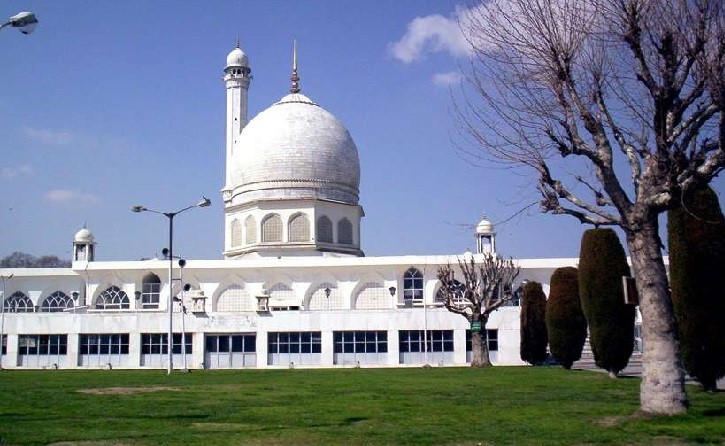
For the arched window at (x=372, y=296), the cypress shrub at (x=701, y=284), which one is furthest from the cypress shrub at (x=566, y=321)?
the arched window at (x=372, y=296)

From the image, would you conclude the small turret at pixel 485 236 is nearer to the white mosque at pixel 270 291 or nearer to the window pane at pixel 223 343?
the white mosque at pixel 270 291

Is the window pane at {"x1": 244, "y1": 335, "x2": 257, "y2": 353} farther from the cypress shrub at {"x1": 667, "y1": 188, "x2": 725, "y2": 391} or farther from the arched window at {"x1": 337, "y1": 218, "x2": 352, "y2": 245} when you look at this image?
the cypress shrub at {"x1": 667, "y1": 188, "x2": 725, "y2": 391}

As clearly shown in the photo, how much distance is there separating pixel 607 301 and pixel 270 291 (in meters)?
33.4

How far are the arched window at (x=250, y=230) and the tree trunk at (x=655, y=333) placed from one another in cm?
4628

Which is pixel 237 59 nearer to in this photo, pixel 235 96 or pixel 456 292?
pixel 235 96

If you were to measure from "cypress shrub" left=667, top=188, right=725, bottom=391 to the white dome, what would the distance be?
1622 inches

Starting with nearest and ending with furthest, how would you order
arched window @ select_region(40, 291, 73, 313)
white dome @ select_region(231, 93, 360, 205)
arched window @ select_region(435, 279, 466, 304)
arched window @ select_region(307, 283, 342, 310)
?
arched window @ select_region(435, 279, 466, 304) < arched window @ select_region(307, 283, 342, 310) < arched window @ select_region(40, 291, 73, 313) < white dome @ select_region(231, 93, 360, 205)

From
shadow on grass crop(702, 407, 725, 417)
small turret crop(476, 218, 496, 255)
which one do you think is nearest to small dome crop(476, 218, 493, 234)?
small turret crop(476, 218, 496, 255)

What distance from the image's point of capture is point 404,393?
21406mm

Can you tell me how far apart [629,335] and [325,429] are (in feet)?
53.4

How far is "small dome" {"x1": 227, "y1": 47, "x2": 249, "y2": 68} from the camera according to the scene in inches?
2736

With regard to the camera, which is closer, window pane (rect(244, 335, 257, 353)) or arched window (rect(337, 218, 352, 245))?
window pane (rect(244, 335, 257, 353))

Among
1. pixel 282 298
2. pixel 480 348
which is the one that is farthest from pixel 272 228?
pixel 480 348

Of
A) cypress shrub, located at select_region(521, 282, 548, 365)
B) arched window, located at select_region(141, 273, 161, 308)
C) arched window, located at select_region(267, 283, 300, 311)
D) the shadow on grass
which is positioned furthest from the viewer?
arched window, located at select_region(141, 273, 161, 308)
